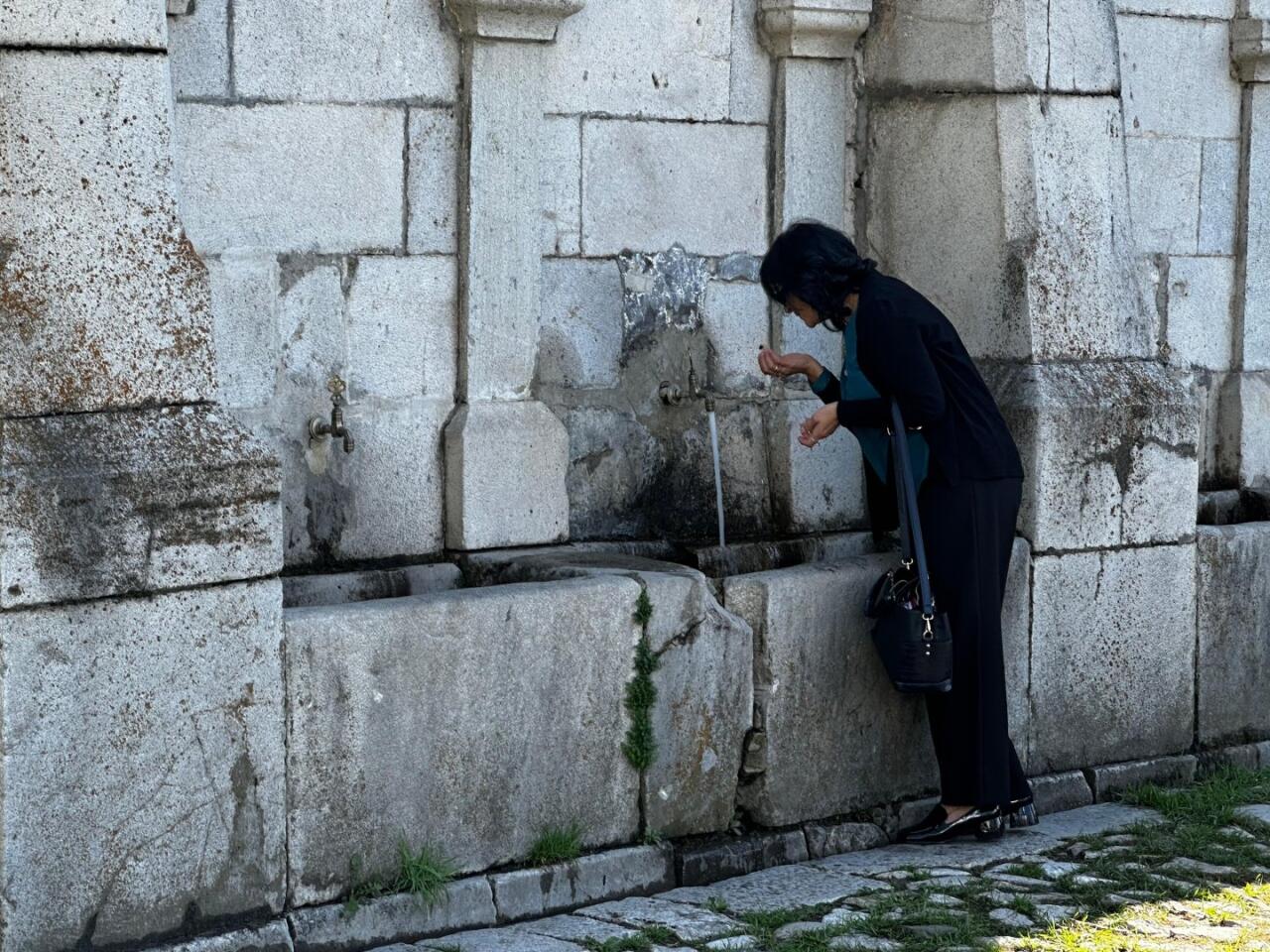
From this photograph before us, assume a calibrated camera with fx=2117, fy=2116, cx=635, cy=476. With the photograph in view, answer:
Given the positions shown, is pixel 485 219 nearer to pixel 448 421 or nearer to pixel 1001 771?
pixel 448 421

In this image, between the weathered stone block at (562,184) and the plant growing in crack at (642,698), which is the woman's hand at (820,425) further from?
the weathered stone block at (562,184)

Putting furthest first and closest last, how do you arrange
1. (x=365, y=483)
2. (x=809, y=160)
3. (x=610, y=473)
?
(x=809, y=160)
(x=610, y=473)
(x=365, y=483)

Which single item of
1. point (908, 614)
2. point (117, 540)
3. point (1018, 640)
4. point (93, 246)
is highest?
point (93, 246)

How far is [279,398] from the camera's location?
18.0 ft

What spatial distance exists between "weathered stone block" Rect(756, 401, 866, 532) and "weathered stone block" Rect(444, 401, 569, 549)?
919 mm

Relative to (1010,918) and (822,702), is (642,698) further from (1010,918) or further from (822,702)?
(1010,918)

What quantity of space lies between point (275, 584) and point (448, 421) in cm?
126

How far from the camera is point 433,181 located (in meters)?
→ 5.73

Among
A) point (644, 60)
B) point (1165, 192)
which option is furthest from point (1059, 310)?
point (644, 60)

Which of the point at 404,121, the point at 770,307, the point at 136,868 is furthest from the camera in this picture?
the point at 770,307

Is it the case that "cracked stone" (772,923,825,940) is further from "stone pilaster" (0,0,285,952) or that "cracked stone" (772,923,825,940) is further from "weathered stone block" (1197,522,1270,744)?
"weathered stone block" (1197,522,1270,744)

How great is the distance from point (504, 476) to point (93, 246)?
168cm

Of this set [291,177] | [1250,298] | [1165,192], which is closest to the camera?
[291,177]

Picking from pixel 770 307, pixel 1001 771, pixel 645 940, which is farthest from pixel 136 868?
pixel 770 307
